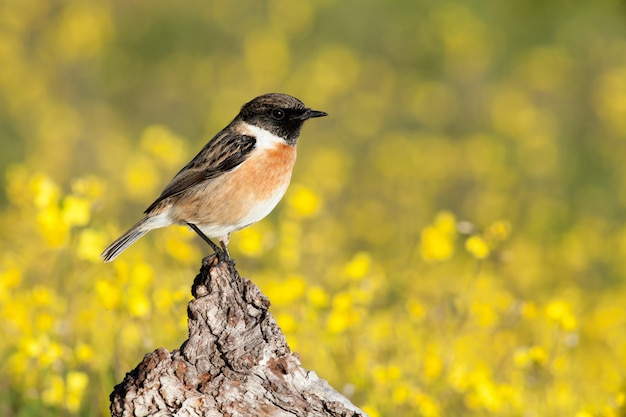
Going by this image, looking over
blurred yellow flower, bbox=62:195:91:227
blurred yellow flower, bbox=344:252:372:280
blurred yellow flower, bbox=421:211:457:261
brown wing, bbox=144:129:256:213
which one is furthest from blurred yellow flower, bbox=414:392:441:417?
blurred yellow flower, bbox=62:195:91:227

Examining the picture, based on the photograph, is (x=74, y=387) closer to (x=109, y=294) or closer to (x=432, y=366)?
(x=109, y=294)

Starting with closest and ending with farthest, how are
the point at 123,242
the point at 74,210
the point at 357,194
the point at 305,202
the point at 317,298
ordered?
Result: the point at 74,210, the point at 317,298, the point at 123,242, the point at 305,202, the point at 357,194

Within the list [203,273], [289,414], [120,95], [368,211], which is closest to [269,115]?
[203,273]

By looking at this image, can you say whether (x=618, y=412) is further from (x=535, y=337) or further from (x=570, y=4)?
(x=570, y=4)

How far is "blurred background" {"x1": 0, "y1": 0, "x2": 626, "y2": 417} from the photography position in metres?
5.39

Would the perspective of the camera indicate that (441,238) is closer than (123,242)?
No

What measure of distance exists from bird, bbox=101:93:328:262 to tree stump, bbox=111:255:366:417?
1.31 meters

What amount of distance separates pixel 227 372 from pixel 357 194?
26.4ft

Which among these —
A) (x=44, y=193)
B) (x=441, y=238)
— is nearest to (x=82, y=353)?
(x=44, y=193)

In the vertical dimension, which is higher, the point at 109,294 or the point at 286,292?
the point at 286,292

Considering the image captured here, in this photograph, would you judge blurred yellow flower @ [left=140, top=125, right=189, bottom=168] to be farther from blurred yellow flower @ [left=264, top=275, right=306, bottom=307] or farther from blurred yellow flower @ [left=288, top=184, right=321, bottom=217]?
blurred yellow flower @ [left=264, top=275, right=306, bottom=307]

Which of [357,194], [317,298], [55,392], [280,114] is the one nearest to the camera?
[55,392]

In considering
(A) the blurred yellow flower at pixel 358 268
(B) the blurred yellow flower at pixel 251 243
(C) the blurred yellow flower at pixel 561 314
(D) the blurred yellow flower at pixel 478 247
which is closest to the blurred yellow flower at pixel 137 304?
(B) the blurred yellow flower at pixel 251 243

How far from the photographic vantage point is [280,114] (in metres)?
5.62
